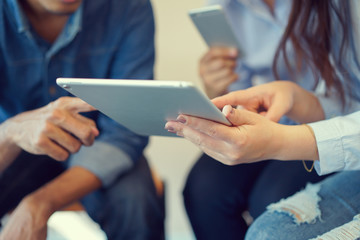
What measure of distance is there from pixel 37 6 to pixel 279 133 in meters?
0.52

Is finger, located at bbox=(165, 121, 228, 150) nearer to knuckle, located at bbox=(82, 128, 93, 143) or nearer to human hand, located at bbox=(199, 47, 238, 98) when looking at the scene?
knuckle, located at bbox=(82, 128, 93, 143)

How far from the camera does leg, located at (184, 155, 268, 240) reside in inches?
31.4

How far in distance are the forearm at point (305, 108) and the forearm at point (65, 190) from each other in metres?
0.38

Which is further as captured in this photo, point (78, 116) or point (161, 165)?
point (161, 165)

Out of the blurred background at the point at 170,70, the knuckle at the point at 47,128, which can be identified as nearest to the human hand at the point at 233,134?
the knuckle at the point at 47,128

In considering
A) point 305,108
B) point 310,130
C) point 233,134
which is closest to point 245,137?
point 233,134

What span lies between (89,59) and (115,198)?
0.28 m

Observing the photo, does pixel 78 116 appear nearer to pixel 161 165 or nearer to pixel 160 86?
pixel 160 86

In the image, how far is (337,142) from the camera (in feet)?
1.84

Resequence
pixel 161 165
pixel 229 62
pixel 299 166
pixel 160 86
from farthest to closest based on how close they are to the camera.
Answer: pixel 161 165
pixel 229 62
pixel 299 166
pixel 160 86

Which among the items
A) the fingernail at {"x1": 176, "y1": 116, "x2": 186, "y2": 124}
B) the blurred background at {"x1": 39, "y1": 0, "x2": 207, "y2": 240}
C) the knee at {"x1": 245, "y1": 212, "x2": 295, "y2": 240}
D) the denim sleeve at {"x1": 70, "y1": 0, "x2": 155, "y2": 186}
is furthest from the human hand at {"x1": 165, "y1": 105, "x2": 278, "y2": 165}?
the blurred background at {"x1": 39, "y1": 0, "x2": 207, "y2": 240}

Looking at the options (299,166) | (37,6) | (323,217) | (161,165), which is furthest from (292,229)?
(161,165)

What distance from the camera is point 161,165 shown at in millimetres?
1361

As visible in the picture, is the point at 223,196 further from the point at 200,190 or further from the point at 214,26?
the point at 214,26
